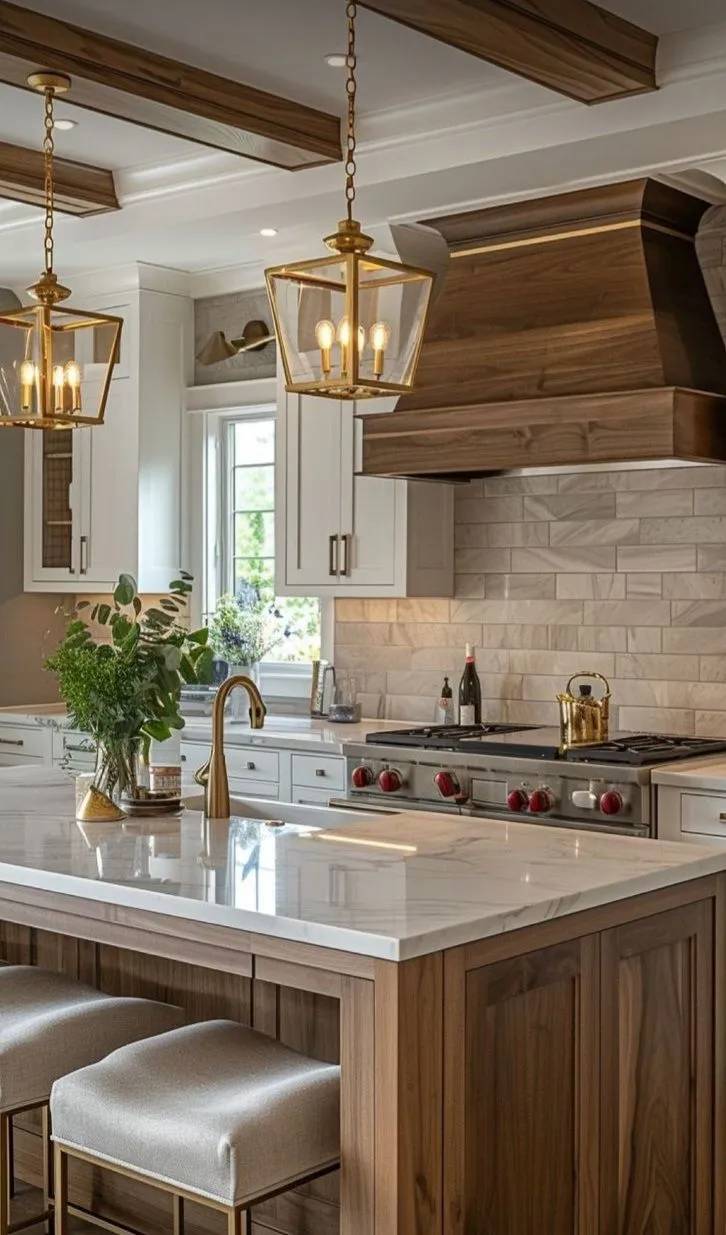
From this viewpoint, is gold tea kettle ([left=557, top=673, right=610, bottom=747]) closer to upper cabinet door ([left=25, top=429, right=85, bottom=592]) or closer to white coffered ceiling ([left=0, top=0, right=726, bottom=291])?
white coffered ceiling ([left=0, top=0, right=726, bottom=291])

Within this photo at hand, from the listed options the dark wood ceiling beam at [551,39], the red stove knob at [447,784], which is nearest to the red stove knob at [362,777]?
the red stove knob at [447,784]

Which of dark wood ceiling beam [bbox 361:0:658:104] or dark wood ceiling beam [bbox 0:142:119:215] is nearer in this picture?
dark wood ceiling beam [bbox 361:0:658:104]

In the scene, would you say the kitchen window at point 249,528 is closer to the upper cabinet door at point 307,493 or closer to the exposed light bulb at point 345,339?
the upper cabinet door at point 307,493

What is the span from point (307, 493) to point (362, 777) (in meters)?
1.27

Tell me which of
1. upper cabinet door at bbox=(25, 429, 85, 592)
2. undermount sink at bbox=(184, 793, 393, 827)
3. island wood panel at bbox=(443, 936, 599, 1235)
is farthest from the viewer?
upper cabinet door at bbox=(25, 429, 85, 592)

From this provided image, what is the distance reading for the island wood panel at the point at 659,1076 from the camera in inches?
107

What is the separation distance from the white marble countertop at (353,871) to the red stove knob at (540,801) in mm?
1047

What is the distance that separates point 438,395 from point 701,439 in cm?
95

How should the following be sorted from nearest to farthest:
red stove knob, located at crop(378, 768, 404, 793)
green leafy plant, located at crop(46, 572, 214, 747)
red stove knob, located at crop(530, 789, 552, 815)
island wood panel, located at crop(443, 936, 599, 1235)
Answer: island wood panel, located at crop(443, 936, 599, 1235)
green leafy plant, located at crop(46, 572, 214, 747)
red stove knob, located at crop(530, 789, 552, 815)
red stove knob, located at crop(378, 768, 404, 793)

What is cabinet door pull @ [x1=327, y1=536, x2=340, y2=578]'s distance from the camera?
561 centimetres

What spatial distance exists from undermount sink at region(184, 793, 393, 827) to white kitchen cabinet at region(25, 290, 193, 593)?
2622mm

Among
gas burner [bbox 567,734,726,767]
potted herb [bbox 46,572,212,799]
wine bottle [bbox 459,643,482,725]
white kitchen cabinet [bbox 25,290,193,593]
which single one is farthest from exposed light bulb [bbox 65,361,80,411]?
white kitchen cabinet [bbox 25,290,193,593]

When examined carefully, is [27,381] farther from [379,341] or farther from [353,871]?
[353,871]

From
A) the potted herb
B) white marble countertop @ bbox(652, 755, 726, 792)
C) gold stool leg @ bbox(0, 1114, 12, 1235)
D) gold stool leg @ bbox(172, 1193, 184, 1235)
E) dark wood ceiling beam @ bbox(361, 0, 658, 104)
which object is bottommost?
gold stool leg @ bbox(172, 1193, 184, 1235)
